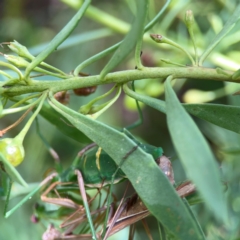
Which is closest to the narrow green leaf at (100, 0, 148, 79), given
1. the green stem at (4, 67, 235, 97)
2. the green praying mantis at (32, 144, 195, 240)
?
the green stem at (4, 67, 235, 97)

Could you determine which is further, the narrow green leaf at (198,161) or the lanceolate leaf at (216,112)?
the lanceolate leaf at (216,112)

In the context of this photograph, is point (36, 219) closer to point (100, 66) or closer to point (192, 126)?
point (192, 126)

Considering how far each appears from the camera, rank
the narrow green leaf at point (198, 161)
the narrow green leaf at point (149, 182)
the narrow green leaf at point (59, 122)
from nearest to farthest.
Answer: the narrow green leaf at point (198, 161)
the narrow green leaf at point (149, 182)
the narrow green leaf at point (59, 122)

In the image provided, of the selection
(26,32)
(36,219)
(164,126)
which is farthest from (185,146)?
(26,32)


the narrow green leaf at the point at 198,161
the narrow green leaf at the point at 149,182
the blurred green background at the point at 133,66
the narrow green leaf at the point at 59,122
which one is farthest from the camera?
the blurred green background at the point at 133,66

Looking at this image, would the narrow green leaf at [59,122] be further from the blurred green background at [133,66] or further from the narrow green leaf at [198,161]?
the narrow green leaf at [198,161]

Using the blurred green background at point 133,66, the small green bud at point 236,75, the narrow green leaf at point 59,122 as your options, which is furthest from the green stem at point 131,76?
the blurred green background at point 133,66
